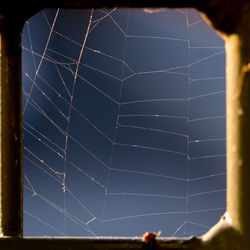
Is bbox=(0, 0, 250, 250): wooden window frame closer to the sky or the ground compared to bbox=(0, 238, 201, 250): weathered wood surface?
closer to the sky

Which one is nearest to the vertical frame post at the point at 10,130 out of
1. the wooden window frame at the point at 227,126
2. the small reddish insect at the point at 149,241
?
the wooden window frame at the point at 227,126

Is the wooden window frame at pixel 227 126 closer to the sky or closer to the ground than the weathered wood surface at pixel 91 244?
closer to the sky

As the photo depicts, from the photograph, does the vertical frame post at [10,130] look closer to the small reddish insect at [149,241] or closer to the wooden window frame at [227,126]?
the wooden window frame at [227,126]

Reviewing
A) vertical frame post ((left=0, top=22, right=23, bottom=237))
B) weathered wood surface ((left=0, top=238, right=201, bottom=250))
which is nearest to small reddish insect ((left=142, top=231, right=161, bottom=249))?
weathered wood surface ((left=0, top=238, right=201, bottom=250))

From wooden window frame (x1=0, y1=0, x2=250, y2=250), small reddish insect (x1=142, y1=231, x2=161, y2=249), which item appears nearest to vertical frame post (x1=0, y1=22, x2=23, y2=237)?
wooden window frame (x1=0, y1=0, x2=250, y2=250)

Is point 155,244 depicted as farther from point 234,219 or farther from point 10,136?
point 10,136

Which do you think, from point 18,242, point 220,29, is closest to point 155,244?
point 18,242

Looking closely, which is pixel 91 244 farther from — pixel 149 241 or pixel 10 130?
pixel 10 130

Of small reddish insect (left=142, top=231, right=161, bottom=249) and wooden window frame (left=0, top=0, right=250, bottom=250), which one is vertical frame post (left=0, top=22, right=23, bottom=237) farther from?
small reddish insect (left=142, top=231, right=161, bottom=249)

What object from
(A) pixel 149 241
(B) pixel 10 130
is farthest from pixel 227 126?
(B) pixel 10 130

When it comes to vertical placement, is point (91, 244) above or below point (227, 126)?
below

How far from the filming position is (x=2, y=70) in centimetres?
51

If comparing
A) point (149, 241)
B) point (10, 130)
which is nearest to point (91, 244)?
point (149, 241)

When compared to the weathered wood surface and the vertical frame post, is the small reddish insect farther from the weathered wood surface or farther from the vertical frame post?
the vertical frame post
